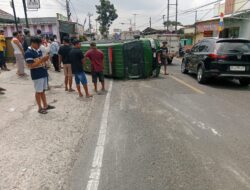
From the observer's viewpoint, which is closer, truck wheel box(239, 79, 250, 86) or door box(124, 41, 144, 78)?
truck wheel box(239, 79, 250, 86)

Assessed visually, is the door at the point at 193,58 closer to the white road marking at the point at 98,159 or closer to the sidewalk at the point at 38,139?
the sidewalk at the point at 38,139

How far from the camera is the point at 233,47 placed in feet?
34.0

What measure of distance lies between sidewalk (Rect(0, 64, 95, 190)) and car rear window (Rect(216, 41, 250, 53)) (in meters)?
5.09

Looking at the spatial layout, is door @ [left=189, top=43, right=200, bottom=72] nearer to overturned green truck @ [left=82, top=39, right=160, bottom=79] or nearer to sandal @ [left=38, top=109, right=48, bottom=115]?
overturned green truck @ [left=82, top=39, right=160, bottom=79]

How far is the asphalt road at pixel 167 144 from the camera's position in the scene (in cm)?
370

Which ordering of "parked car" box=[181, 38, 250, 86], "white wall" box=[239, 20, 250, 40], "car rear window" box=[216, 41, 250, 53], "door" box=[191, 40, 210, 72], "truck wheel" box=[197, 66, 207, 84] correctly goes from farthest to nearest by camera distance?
"white wall" box=[239, 20, 250, 40] → "door" box=[191, 40, 210, 72] → "truck wheel" box=[197, 66, 207, 84] → "car rear window" box=[216, 41, 250, 53] → "parked car" box=[181, 38, 250, 86]

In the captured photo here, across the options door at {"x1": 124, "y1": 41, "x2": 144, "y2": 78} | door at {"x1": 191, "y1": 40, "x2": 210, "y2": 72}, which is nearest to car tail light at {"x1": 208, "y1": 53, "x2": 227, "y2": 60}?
door at {"x1": 191, "y1": 40, "x2": 210, "y2": 72}

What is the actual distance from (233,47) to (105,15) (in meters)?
76.8

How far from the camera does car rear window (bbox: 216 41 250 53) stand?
10.3 metres

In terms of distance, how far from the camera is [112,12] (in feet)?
272

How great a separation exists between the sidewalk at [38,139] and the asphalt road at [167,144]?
0.87 ft

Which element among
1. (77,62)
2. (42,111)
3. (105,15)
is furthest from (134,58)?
(105,15)

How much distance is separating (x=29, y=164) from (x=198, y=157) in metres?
2.53

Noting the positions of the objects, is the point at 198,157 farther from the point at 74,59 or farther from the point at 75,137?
the point at 74,59
